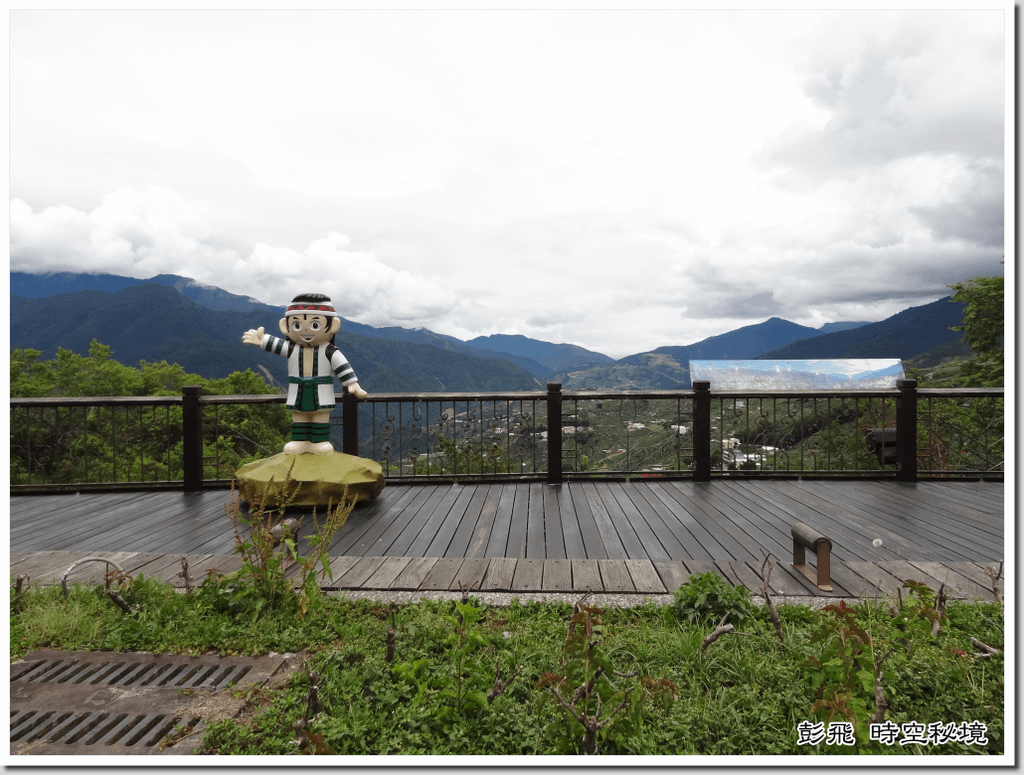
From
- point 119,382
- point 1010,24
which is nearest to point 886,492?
point 1010,24

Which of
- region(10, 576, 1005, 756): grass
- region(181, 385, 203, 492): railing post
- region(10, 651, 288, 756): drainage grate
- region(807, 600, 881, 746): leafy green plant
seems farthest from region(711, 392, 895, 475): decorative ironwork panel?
region(181, 385, 203, 492): railing post

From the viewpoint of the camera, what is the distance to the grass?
1.49 m

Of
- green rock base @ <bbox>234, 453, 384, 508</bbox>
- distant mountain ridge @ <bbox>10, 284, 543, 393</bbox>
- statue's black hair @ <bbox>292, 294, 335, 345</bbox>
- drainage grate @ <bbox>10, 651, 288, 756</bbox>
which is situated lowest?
drainage grate @ <bbox>10, 651, 288, 756</bbox>

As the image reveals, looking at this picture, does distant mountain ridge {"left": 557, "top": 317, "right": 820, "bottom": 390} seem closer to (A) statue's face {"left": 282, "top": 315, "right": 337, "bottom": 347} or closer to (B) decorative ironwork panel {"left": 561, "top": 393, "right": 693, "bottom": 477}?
(B) decorative ironwork panel {"left": 561, "top": 393, "right": 693, "bottom": 477}

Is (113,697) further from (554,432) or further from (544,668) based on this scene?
(554,432)

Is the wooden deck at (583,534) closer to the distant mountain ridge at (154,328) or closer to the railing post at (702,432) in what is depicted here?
the railing post at (702,432)

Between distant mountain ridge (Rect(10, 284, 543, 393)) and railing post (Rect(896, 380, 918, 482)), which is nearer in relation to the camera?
railing post (Rect(896, 380, 918, 482))

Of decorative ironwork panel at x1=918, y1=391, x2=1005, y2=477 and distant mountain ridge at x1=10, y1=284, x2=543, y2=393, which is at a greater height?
distant mountain ridge at x1=10, y1=284, x2=543, y2=393

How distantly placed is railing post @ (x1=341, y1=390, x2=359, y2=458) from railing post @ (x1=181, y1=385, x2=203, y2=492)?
1.46 metres

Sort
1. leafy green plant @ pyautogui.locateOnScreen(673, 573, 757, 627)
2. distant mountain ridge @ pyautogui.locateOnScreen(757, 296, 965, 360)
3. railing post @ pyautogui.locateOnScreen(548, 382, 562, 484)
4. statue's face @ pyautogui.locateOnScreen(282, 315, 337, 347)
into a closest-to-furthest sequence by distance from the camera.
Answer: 1. leafy green plant @ pyautogui.locateOnScreen(673, 573, 757, 627)
2. statue's face @ pyautogui.locateOnScreen(282, 315, 337, 347)
3. railing post @ pyautogui.locateOnScreen(548, 382, 562, 484)
4. distant mountain ridge @ pyautogui.locateOnScreen(757, 296, 965, 360)

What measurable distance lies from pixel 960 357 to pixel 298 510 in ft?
47.6

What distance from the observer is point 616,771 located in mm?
1245

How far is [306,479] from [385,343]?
15.7 m

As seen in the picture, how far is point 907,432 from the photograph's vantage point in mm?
5086
